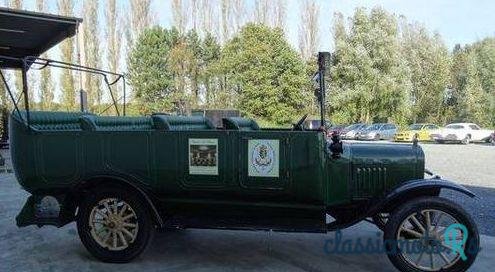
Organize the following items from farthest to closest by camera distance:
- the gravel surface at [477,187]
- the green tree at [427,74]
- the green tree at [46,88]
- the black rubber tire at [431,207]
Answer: the green tree at [427,74], the green tree at [46,88], the gravel surface at [477,187], the black rubber tire at [431,207]

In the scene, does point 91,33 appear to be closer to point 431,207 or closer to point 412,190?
point 412,190

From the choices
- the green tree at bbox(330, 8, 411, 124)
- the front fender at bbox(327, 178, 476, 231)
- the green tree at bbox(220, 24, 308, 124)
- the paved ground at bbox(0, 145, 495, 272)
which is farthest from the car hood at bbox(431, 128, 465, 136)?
the front fender at bbox(327, 178, 476, 231)

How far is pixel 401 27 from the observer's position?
50.3 meters

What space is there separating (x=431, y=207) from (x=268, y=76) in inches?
1314

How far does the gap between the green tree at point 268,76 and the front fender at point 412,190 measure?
107 feet

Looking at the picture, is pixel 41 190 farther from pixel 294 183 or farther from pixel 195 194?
pixel 294 183

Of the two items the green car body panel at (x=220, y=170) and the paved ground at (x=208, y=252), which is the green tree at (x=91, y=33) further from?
the green car body panel at (x=220, y=170)

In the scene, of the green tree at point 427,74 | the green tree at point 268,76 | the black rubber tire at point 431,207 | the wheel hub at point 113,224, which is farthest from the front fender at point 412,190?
the green tree at point 427,74

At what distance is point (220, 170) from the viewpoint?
15.8ft

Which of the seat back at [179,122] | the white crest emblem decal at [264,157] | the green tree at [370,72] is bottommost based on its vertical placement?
the white crest emblem decal at [264,157]

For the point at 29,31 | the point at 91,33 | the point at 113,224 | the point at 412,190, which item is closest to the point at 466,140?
the point at 91,33

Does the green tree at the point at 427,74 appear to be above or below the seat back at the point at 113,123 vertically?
above

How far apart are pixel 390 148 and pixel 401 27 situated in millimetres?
48905

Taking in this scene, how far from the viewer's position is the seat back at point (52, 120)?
17.6 feet
